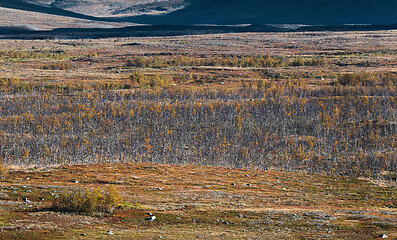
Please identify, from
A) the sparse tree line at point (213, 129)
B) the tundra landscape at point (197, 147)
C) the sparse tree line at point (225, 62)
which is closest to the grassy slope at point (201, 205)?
the tundra landscape at point (197, 147)

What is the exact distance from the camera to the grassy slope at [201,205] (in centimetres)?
2916

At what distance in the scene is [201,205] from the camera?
38812mm

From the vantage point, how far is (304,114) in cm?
10138

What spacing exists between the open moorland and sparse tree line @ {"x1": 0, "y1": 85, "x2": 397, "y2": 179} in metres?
0.36

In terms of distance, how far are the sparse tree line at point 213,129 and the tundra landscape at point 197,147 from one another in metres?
0.39

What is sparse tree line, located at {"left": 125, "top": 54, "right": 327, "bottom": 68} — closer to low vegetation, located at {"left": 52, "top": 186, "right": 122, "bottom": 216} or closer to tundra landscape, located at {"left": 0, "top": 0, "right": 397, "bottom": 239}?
tundra landscape, located at {"left": 0, "top": 0, "right": 397, "bottom": 239}

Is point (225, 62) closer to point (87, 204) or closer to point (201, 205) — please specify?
point (201, 205)

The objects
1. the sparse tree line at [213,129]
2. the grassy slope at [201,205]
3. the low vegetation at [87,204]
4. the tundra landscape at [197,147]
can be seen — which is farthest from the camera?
the sparse tree line at [213,129]

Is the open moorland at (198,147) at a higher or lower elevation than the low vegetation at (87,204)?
lower

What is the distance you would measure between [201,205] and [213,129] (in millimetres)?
→ 53090

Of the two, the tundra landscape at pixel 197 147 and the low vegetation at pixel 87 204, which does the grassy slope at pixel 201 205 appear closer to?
the tundra landscape at pixel 197 147

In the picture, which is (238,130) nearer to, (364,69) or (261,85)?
(261,85)

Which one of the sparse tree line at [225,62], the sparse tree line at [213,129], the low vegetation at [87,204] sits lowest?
the sparse tree line at [213,129]

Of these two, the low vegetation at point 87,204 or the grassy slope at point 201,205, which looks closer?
the grassy slope at point 201,205
